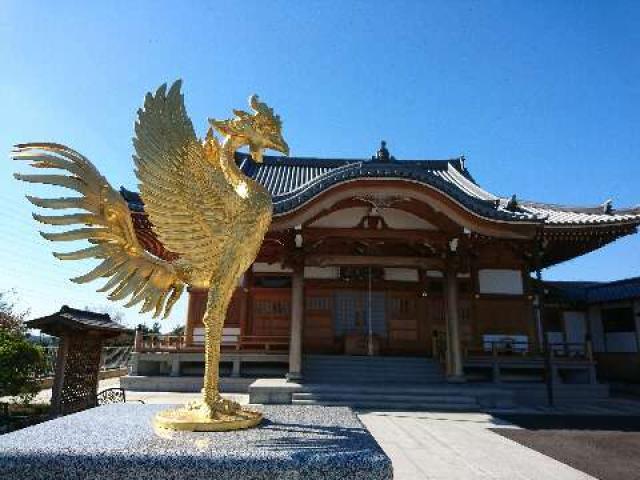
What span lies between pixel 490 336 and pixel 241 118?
42.3ft

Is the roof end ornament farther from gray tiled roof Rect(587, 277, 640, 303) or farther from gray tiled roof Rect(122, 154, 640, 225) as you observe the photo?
gray tiled roof Rect(587, 277, 640, 303)

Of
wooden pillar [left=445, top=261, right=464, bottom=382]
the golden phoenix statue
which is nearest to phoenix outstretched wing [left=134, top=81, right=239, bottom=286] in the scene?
the golden phoenix statue

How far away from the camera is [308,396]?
34.1 ft

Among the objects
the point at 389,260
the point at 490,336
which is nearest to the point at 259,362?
the point at 389,260

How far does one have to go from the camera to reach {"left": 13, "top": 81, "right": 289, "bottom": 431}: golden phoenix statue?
3701mm

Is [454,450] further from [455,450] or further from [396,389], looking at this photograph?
[396,389]

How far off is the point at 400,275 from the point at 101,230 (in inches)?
483

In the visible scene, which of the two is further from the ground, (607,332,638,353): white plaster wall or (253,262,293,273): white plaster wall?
(253,262,293,273): white plaster wall

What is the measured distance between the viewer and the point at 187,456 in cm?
285

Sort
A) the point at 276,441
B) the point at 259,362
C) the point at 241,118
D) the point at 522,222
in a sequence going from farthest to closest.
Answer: the point at 259,362 < the point at 522,222 < the point at 241,118 < the point at 276,441

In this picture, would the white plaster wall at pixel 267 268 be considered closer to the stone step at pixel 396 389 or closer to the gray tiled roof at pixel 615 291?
the stone step at pixel 396 389

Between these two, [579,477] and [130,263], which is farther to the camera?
[579,477]

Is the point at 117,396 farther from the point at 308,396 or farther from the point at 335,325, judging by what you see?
the point at 335,325

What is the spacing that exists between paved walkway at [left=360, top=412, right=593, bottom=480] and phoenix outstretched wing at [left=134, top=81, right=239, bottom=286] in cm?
350
